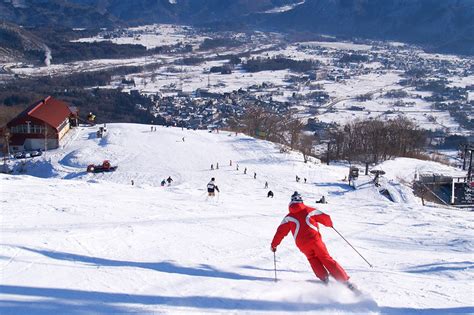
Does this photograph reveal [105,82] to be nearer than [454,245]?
No

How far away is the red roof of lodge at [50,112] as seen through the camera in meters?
28.7

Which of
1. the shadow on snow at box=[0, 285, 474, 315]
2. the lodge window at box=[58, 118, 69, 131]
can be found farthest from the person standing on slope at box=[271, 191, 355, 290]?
the lodge window at box=[58, 118, 69, 131]

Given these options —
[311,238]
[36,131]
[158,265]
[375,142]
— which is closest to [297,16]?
[375,142]

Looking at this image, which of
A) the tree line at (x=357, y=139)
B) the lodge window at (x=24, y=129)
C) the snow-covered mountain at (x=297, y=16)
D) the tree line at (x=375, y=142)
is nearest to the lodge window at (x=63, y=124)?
the lodge window at (x=24, y=129)

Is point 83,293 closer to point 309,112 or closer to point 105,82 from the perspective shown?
point 309,112

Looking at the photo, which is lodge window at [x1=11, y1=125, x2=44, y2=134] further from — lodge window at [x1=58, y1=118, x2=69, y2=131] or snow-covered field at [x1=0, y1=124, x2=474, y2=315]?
snow-covered field at [x1=0, y1=124, x2=474, y2=315]

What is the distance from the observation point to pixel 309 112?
59.1m

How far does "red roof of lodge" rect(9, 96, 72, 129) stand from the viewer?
94.2 ft

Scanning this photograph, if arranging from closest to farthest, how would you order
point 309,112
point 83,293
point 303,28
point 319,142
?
1. point 83,293
2. point 319,142
3. point 309,112
4. point 303,28

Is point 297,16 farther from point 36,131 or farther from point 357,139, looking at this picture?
A: point 36,131

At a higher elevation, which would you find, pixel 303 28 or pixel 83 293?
pixel 303 28

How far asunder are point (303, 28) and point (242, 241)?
14485cm

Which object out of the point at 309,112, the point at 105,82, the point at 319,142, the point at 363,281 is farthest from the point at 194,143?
the point at 105,82

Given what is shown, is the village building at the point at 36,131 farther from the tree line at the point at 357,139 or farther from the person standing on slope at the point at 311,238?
the person standing on slope at the point at 311,238
